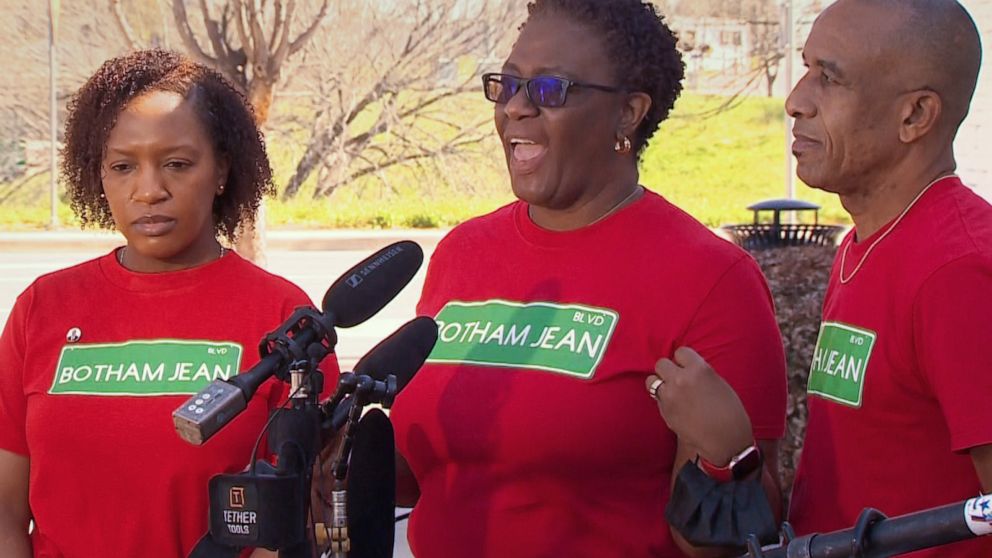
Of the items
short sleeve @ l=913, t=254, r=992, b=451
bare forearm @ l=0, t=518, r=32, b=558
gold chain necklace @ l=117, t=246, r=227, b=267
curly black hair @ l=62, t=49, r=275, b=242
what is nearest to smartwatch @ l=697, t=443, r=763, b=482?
short sleeve @ l=913, t=254, r=992, b=451

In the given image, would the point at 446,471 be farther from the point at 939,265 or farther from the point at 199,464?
the point at 939,265

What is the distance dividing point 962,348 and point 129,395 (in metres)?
1.53

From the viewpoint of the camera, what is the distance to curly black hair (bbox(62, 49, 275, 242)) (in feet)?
9.54

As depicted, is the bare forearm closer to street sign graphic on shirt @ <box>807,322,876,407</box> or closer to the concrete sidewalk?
street sign graphic on shirt @ <box>807,322,876,407</box>

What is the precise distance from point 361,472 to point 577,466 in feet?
1.96

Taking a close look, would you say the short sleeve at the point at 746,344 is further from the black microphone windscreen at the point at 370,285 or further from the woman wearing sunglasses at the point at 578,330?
the black microphone windscreen at the point at 370,285

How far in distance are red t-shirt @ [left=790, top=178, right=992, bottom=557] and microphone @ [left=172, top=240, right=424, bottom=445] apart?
30.7 inches

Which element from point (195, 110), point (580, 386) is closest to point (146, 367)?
point (195, 110)

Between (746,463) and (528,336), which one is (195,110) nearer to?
(528,336)

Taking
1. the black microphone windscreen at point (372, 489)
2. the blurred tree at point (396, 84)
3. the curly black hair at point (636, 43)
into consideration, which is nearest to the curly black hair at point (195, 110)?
the curly black hair at point (636, 43)

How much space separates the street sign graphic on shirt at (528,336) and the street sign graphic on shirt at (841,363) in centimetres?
38

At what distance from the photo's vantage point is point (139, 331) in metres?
2.77

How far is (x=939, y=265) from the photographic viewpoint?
2.23 metres

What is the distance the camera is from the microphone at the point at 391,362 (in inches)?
76.5
